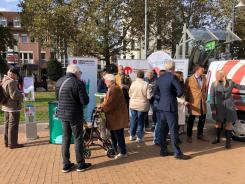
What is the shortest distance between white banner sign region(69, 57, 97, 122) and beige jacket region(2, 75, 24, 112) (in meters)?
1.91

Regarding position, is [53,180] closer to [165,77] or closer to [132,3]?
[165,77]

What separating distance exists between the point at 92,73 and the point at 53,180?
4306mm

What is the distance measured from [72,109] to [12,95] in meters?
2.31

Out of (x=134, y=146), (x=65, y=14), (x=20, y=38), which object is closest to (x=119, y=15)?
(x=65, y=14)

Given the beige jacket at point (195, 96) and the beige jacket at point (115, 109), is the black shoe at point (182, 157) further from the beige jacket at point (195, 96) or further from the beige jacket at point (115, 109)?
the beige jacket at point (195, 96)

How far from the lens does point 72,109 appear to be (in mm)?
6383

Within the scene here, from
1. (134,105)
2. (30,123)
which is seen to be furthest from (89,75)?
(30,123)

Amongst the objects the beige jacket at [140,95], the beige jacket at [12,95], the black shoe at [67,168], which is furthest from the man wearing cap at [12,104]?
the beige jacket at [140,95]

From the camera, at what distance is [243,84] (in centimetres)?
862

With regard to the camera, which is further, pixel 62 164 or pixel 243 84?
pixel 243 84

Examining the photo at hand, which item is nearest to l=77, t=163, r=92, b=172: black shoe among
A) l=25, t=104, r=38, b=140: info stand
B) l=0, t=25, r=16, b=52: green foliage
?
l=25, t=104, r=38, b=140: info stand

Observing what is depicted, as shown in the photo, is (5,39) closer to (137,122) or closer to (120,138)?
(137,122)

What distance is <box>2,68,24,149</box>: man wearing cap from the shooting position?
8141mm

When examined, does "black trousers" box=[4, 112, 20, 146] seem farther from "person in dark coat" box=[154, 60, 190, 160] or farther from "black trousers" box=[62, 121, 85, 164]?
"person in dark coat" box=[154, 60, 190, 160]
